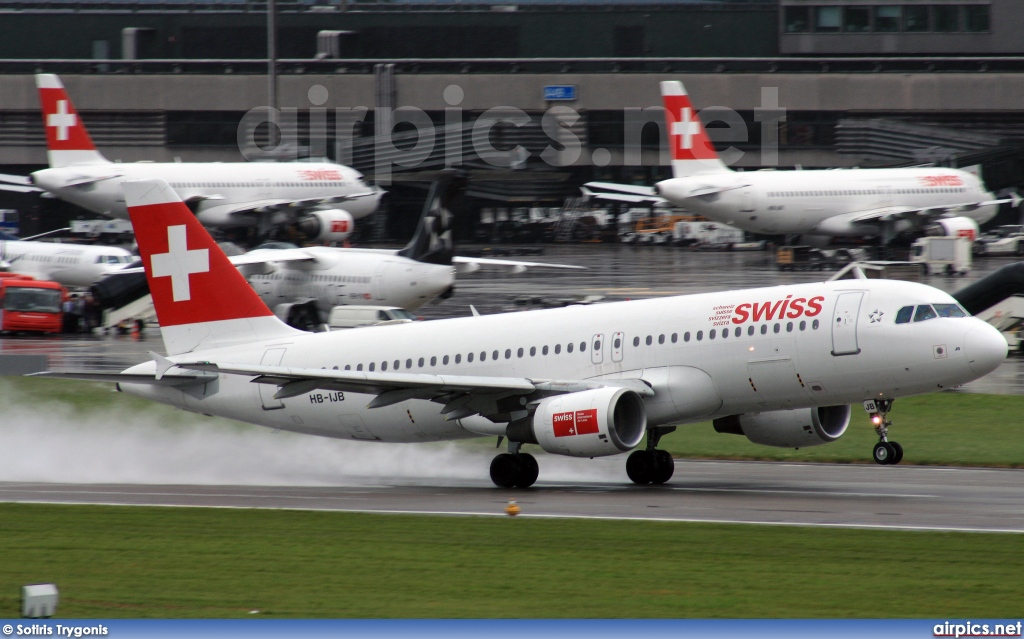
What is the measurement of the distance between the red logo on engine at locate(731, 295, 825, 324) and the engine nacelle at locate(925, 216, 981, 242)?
167ft

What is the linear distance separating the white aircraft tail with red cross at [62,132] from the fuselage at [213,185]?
74cm

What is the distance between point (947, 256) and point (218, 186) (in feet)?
142

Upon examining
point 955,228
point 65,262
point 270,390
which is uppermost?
point 955,228

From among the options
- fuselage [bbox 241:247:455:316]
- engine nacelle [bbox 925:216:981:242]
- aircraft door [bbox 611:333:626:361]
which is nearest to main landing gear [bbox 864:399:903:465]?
aircraft door [bbox 611:333:626:361]

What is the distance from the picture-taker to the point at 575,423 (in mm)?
25625

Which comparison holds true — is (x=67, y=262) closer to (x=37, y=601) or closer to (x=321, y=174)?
(x=321, y=174)

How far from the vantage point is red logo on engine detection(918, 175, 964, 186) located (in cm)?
7906

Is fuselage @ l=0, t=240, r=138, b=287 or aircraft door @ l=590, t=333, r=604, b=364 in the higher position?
aircraft door @ l=590, t=333, r=604, b=364

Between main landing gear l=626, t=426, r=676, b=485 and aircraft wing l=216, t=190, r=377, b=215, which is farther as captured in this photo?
aircraft wing l=216, t=190, r=377, b=215

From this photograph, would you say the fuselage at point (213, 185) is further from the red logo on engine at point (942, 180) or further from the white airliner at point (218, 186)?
the red logo on engine at point (942, 180)

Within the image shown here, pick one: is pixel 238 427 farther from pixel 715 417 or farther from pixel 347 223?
pixel 347 223

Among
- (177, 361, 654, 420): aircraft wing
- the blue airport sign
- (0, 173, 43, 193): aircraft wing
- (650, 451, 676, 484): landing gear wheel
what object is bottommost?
(650, 451, 676, 484): landing gear wheel

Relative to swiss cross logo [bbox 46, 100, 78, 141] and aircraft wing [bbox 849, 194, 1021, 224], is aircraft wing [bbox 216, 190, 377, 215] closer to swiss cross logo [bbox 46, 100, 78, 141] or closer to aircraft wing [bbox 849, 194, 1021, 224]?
swiss cross logo [bbox 46, 100, 78, 141]

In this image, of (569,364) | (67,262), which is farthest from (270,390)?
(67,262)
